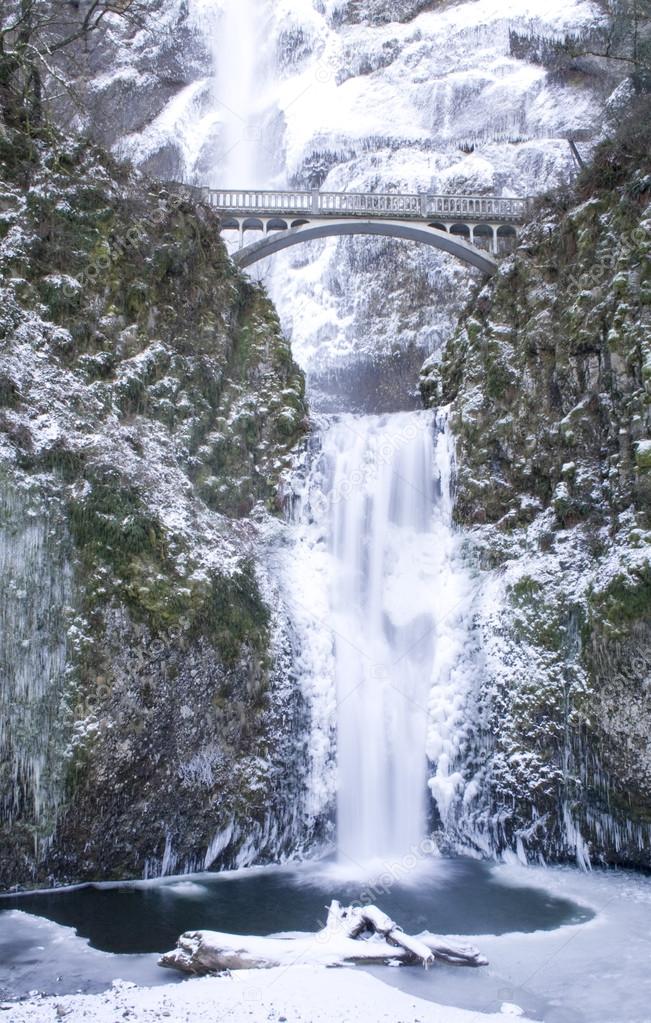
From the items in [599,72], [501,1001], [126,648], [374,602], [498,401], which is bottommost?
[501,1001]

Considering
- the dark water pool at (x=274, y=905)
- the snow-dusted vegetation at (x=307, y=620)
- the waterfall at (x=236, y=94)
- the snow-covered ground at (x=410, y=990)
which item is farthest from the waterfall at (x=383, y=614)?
the waterfall at (x=236, y=94)

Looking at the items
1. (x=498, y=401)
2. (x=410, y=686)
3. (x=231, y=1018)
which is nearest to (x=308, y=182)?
(x=498, y=401)

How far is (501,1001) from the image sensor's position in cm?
823

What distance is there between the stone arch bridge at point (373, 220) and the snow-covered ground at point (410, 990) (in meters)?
14.9

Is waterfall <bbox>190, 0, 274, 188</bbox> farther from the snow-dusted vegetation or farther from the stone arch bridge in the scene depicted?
the snow-dusted vegetation

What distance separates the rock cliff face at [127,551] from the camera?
1209 centimetres

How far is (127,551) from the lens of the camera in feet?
42.7

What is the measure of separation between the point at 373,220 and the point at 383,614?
1022 cm

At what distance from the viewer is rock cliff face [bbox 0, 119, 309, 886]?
12086 millimetres

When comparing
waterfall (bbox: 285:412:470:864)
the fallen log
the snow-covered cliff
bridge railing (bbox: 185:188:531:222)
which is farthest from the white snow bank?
the snow-covered cliff

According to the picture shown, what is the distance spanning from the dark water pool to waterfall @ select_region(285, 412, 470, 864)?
143 centimetres

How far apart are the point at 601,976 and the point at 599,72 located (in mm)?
30390

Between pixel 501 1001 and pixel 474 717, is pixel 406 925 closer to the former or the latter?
pixel 501 1001

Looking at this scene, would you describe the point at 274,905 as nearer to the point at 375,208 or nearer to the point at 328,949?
the point at 328,949
